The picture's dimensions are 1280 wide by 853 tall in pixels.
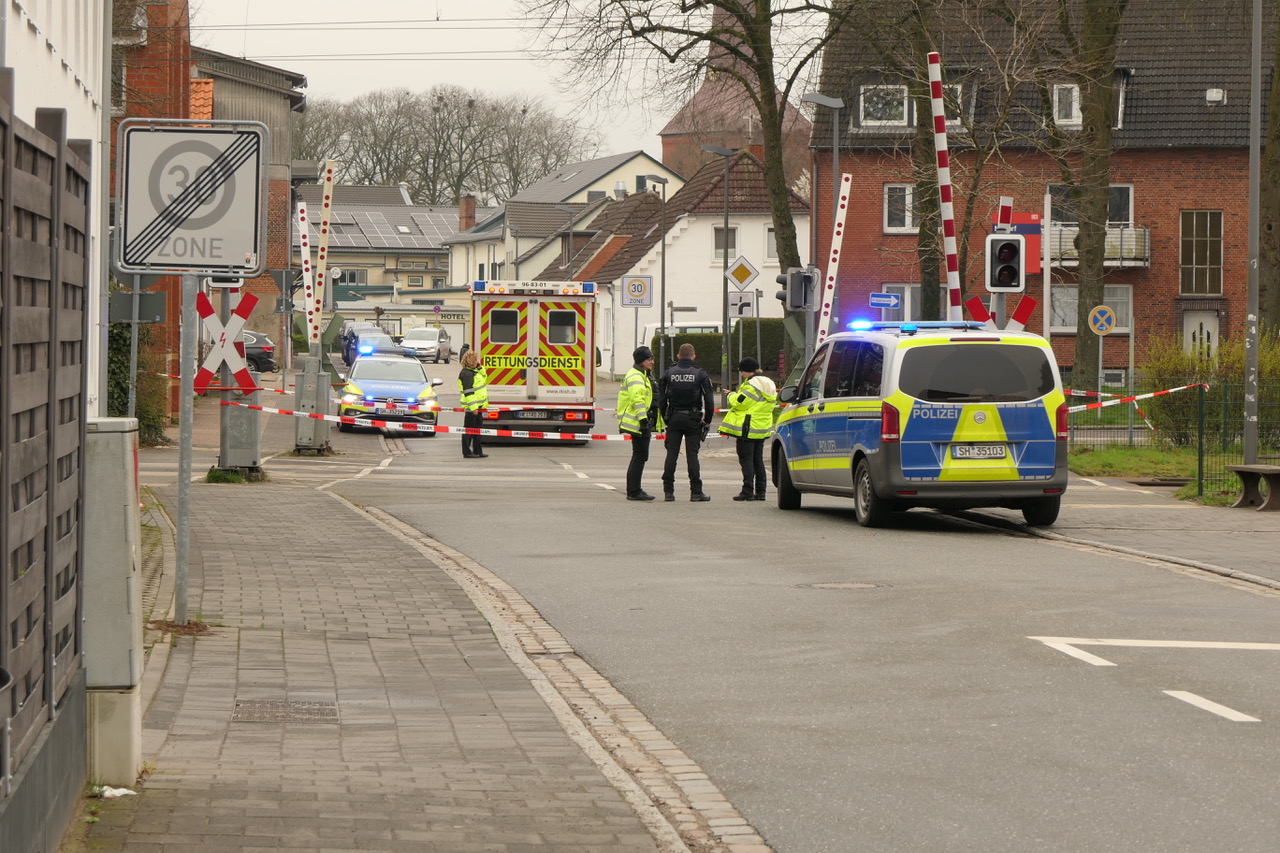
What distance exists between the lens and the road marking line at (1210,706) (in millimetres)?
7672

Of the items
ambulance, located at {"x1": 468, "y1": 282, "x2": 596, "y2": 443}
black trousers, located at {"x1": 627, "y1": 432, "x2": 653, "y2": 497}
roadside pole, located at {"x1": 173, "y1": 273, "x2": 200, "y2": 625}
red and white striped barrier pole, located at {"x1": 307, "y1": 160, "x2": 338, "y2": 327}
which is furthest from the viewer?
ambulance, located at {"x1": 468, "y1": 282, "x2": 596, "y2": 443}

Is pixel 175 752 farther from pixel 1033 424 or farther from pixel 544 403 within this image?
pixel 544 403

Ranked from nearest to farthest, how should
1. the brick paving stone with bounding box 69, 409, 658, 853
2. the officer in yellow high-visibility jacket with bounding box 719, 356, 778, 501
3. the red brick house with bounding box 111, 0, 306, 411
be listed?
the brick paving stone with bounding box 69, 409, 658, 853 < the officer in yellow high-visibility jacket with bounding box 719, 356, 778, 501 < the red brick house with bounding box 111, 0, 306, 411

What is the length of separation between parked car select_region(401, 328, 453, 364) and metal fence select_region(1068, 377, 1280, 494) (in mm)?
56705

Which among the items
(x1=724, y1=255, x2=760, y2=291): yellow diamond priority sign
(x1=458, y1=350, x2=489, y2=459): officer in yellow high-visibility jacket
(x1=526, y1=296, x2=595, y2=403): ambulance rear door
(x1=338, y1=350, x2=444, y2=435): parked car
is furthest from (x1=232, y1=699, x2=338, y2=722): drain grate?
(x1=724, y1=255, x2=760, y2=291): yellow diamond priority sign

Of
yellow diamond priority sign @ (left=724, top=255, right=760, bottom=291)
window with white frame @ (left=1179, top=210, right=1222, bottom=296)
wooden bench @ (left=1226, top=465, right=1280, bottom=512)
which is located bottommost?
wooden bench @ (left=1226, top=465, right=1280, bottom=512)

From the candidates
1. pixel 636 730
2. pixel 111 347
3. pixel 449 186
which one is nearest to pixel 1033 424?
pixel 636 730

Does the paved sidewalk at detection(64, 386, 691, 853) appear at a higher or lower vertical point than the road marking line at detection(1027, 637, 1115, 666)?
lower

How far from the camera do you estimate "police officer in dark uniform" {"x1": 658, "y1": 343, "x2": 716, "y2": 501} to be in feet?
68.0

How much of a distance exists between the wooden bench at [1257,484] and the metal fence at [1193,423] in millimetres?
713

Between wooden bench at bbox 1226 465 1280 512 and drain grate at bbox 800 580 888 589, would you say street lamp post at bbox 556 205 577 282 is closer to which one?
wooden bench at bbox 1226 465 1280 512

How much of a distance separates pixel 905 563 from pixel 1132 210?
1666 inches

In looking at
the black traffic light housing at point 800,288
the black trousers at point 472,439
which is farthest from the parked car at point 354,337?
the black traffic light housing at point 800,288

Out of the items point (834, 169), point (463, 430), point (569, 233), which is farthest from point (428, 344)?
point (463, 430)
